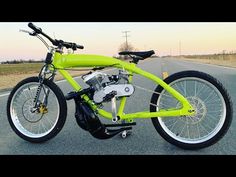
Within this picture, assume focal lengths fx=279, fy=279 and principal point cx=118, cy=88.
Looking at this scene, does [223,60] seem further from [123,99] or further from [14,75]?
[123,99]

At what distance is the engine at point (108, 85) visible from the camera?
3.41m

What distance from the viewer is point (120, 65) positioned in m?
3.42

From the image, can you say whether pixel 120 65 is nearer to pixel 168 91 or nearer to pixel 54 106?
pixel 168 91

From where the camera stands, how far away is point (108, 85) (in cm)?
341

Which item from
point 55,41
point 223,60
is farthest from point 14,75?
point 223,60

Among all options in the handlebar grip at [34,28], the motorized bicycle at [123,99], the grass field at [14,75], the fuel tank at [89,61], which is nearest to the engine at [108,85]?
the motorized bicycle at [123,99]

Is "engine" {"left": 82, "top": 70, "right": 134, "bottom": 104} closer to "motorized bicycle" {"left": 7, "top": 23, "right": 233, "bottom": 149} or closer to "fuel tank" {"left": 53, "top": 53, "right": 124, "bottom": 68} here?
"motorized bicycle" {"left": 7, "top": 23, "right": 233, "bottom": 149}

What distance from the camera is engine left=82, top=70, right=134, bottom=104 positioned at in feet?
11.2

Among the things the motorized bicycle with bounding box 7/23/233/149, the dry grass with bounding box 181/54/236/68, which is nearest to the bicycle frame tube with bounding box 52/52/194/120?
the motorized bicycle with bounding box 7/23/233/149

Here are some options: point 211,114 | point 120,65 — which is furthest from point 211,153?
point 120,65

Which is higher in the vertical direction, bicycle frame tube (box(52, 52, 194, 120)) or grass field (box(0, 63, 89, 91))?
bicycle frame tube (box(52, 52, 194, 120))

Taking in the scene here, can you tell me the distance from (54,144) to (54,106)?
0.49 meters

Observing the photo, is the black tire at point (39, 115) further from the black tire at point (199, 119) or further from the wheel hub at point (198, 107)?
the wheel hub at point (198, 107)

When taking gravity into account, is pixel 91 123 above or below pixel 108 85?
below
